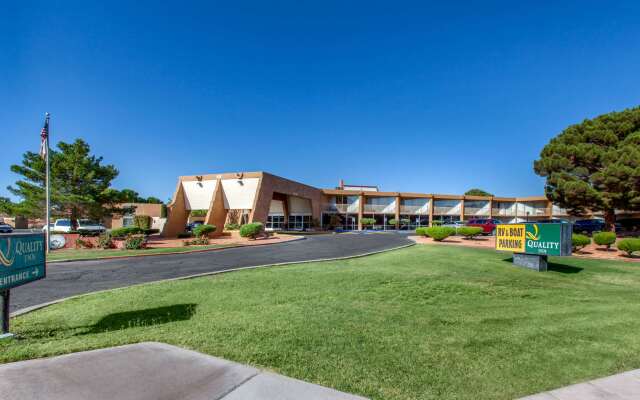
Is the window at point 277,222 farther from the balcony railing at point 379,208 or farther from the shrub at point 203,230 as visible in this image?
the shrub at point 203,230

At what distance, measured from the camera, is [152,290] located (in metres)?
7.29

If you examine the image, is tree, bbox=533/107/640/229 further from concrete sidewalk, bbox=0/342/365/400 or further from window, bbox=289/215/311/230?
concrete sidewalk, bbox=0/342/365/400

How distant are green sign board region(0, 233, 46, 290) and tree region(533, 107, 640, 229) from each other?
30.5 metres

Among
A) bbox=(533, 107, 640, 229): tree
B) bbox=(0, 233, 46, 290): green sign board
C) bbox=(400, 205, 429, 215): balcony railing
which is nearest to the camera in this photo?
bbox=(0, 233, 46, 290): green sign board

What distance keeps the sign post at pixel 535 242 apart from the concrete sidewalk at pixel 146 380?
1080cm

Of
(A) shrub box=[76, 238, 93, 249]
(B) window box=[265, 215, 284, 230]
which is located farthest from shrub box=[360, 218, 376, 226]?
(A) shrub box=[76, 238, 93, 249]

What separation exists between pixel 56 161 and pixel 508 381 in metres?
31.4

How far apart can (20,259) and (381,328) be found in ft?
19.4

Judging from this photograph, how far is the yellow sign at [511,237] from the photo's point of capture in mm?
11407

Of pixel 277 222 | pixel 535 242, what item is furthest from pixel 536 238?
pixel 277 222

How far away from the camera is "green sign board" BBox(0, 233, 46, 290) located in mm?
4363

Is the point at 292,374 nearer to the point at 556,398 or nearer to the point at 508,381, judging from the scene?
the point at 508,381

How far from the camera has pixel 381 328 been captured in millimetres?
Answer: 4711

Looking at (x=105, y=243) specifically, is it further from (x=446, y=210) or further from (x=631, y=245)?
(x=446, y=210)
